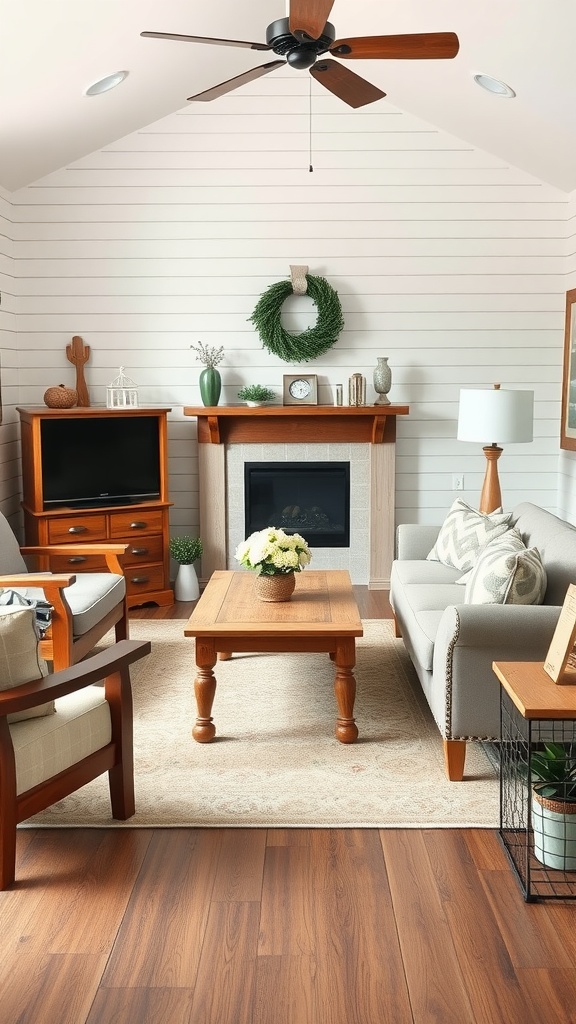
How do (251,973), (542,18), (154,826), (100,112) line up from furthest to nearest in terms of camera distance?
1. (100,112)
2. (542,18)
3. (154,826)
4. (251,973)

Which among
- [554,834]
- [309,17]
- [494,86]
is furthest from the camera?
[494,86]

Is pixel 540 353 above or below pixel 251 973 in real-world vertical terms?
above

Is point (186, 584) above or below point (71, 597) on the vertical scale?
below

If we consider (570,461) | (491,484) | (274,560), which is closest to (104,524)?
(274,560)

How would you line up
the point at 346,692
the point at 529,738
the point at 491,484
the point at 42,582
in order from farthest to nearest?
the point at 491,484, the point at 42,582, the point at 346,692, the point at 529,738

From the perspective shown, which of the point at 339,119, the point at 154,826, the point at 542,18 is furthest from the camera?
the point at 339,119

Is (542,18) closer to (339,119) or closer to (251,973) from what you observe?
(339,119)

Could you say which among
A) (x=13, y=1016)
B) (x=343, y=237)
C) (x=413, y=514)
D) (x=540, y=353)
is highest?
(x=343, y=237)

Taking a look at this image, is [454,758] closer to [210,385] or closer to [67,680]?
[67,680]

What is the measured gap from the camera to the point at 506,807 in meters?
3.28

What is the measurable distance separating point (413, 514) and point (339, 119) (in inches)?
109

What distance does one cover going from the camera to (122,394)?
6.45 metres

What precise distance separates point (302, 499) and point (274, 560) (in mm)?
2574

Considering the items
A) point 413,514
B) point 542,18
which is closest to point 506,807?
point 542,18
